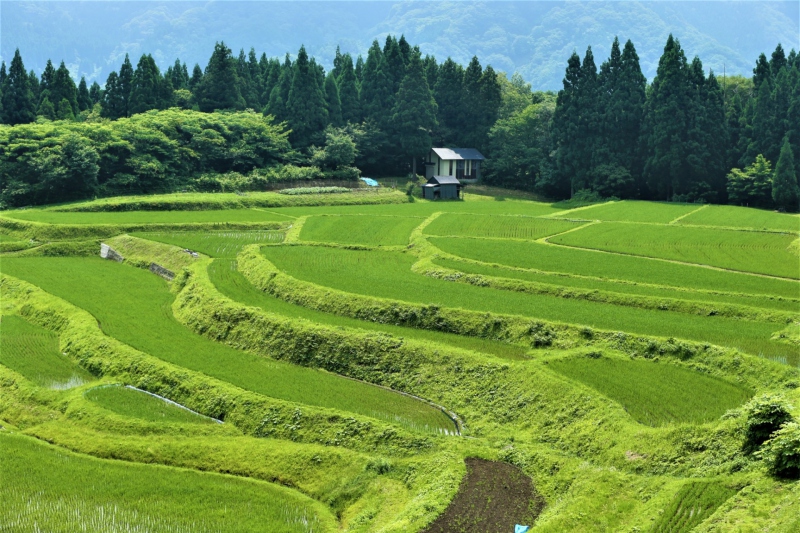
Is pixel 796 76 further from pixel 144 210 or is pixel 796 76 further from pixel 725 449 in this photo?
pixel 725 449

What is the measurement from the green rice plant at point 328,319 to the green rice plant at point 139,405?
19.7 ft

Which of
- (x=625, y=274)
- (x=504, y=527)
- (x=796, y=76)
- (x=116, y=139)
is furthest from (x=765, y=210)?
(x=504, y=527)

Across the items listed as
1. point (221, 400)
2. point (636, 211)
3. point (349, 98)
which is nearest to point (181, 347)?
point (221, 400)

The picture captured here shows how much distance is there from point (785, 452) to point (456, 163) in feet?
190

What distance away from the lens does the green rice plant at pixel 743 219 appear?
4388 centimetres

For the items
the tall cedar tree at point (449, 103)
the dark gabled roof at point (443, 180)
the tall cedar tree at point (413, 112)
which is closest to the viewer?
the dark gabled roof at point (443, 180)

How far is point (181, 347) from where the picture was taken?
2469cm

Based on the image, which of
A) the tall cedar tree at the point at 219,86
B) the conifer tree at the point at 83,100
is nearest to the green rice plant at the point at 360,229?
the tall cedar tree at the point at 219,86

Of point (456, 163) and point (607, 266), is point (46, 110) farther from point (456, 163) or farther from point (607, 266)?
point (607, 266)

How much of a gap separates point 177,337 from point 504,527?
47.1 feet

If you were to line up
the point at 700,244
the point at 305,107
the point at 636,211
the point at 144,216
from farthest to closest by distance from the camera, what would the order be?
1. the point at 305,107
2. the point at 636,211
3. the point at 144,216
4. the point at 700,244

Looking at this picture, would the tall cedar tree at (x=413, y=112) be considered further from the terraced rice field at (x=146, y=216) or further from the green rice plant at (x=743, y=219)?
the green rice plant at (x=743, y=219)

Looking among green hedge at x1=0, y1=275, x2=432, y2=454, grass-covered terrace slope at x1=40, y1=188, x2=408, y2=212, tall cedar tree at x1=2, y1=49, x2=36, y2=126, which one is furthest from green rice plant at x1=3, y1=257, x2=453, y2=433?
A: tall cedar tree at x1=2, y1=49, x2=36, y2=126

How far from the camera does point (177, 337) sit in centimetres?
2591
